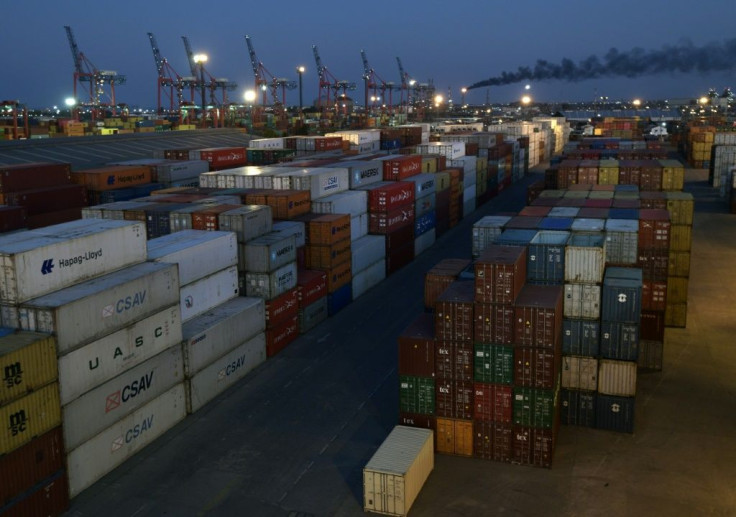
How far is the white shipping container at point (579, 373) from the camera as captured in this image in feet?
71.5

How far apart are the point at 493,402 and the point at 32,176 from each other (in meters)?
30.0

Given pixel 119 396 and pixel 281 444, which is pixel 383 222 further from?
pixel 119 396

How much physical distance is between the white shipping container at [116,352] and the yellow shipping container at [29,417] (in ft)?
1.50

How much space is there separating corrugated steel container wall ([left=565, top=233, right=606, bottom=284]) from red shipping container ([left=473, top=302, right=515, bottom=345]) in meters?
3.69

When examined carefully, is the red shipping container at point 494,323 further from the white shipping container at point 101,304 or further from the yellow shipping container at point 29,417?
the yellow shipping container at point 29,417

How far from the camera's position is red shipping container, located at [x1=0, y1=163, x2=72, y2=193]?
1410 inches

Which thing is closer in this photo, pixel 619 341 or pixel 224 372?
pixel 619 341

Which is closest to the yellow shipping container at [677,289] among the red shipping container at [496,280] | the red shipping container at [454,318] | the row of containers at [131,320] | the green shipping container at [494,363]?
the red shipping container at [496,280]

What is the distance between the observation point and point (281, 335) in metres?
29.4

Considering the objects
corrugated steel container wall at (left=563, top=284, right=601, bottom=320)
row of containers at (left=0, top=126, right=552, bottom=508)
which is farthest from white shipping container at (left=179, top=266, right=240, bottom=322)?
corrugated steel container wall at (left=563, top=284, right=601, bottom=320)

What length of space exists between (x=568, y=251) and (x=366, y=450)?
356 inches

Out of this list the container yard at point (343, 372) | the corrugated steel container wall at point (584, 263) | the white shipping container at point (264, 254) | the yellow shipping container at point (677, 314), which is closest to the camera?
the container yard at point (343, 372)

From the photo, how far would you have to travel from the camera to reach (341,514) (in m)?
17.5

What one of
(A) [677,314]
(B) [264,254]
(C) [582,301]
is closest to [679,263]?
(A) [677,314]
